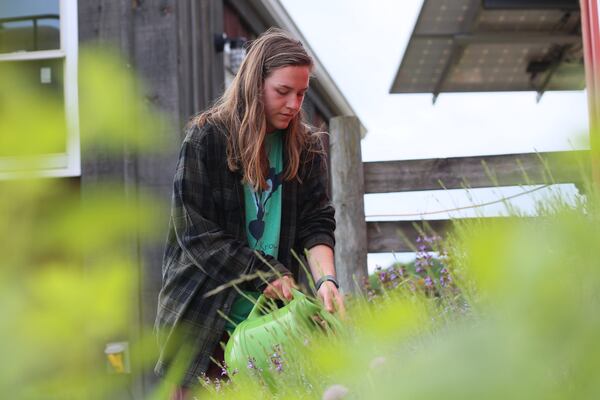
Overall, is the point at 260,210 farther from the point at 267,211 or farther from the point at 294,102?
the point at 294,102

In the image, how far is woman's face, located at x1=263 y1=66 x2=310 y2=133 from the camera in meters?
2.62

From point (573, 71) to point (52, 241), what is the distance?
8210 millimetres

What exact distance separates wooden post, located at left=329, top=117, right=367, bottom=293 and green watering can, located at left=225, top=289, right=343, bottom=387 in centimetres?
250

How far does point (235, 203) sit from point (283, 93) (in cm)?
31

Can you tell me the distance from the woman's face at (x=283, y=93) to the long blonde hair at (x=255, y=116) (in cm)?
2

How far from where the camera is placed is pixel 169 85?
18.4 feet

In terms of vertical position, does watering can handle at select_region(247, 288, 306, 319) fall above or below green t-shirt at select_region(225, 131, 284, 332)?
below

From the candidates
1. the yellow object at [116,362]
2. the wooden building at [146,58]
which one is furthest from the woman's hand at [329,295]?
the wooden building at [146,58]

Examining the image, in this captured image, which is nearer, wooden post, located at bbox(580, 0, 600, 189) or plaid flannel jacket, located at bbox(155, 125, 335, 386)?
plaid flannel jacket, located at bbox(155, 125, 335, 386)

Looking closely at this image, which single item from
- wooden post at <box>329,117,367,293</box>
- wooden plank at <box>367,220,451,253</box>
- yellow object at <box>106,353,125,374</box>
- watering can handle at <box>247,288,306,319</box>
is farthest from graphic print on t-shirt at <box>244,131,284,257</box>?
wooden plank at <box>367,220,451,253</box>

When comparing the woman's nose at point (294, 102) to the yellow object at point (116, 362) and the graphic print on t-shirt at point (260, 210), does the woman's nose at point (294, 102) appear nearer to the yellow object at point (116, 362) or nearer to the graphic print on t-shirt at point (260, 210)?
the graphic print on t-shirt at point (260, 210)

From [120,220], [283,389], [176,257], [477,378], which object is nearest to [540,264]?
[477,378]

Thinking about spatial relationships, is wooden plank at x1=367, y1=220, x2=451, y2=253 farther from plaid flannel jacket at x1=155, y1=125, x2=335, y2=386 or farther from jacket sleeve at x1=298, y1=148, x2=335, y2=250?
plaid flannel jacket at x1=155, y1=125, x2=335, y2=386

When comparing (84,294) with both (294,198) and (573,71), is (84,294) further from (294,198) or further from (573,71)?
(573,71)
